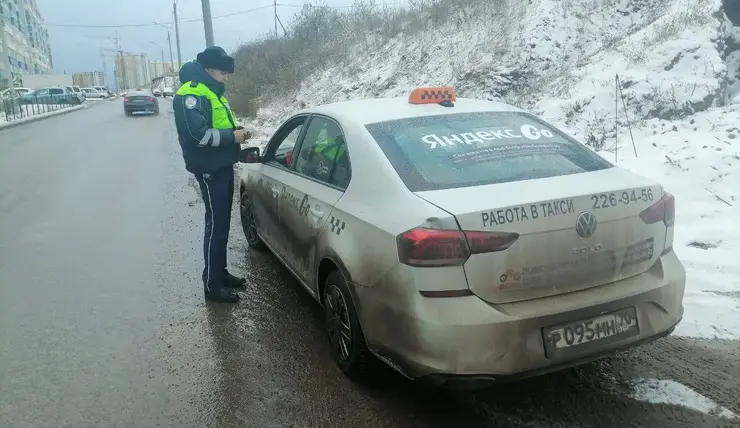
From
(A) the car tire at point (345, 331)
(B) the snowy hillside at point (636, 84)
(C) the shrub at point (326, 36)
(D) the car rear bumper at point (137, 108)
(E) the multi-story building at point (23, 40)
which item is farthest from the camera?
(E) the multi-story building at point (23, 40)

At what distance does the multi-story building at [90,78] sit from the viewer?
12825 cm

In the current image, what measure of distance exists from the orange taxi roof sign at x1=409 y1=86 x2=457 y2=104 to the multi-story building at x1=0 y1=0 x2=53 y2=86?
73.7 metres

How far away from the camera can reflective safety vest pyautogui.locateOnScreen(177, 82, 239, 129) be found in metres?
4.18

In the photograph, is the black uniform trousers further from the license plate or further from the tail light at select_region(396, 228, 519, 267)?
the license plate

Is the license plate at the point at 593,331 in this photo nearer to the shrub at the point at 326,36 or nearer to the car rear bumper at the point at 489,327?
the car rear bumper at the point at 489,327

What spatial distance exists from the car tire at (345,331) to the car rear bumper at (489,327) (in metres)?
0.29

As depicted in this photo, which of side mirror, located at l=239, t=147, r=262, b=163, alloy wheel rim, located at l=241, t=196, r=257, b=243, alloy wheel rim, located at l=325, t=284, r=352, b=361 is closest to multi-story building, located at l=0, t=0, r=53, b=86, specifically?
alloy wheel rim, located at l=241, t=196, r=257, b=243

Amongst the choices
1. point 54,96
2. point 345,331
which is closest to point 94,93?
point 54,96

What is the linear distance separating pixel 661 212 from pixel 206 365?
2.73 m

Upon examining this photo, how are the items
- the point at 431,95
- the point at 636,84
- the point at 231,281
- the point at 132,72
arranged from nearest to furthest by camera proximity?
1. the point at 431,95
2. the point at 231,281
3. the point at 636,84
4. the point at 132,72

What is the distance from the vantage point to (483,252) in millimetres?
2504

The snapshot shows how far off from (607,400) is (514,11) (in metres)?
13.9

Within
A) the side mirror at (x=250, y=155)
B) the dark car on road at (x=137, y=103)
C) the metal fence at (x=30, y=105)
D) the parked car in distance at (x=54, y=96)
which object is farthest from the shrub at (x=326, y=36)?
the parked car in distance at (x=54, y=96)

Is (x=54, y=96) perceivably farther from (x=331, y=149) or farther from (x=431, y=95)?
(x=431, y=95)
